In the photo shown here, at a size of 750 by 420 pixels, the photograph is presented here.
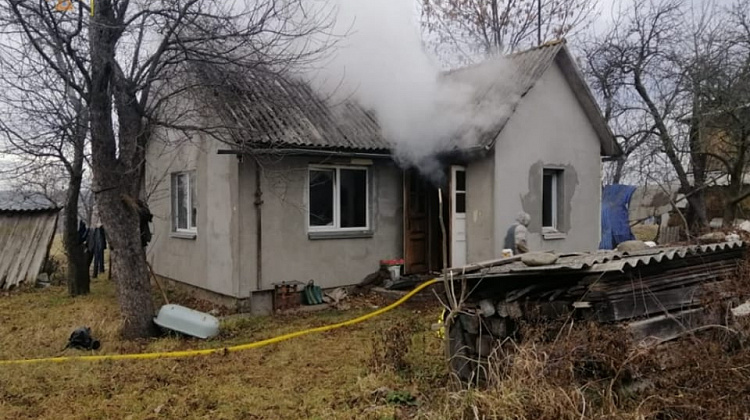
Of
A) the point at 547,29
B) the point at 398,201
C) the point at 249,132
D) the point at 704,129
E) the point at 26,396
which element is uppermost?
the point at 547,29

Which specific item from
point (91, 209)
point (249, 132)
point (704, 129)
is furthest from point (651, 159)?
point (91, 209)

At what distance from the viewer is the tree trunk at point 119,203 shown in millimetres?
7629

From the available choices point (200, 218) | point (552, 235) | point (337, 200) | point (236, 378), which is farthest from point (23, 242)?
point (552, 235)

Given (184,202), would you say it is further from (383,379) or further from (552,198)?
(552,198)

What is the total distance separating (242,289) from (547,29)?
20390 millimetres

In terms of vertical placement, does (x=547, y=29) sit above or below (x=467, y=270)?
above

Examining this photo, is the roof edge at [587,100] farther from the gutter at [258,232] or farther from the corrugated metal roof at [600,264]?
the gutter at [258,232]

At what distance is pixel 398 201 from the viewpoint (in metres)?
11.5

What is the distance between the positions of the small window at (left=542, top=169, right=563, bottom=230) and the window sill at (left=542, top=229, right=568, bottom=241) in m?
0.20

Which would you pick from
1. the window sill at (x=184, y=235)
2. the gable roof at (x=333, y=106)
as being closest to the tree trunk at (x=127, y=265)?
the gable roof at (x=333, y=106)

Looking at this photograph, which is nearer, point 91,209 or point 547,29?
point 91,209

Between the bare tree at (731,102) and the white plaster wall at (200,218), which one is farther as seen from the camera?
the bare tree at (731,102)

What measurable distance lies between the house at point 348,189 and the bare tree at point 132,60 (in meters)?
1.29

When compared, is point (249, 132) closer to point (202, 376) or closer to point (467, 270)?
point (202, 376)
